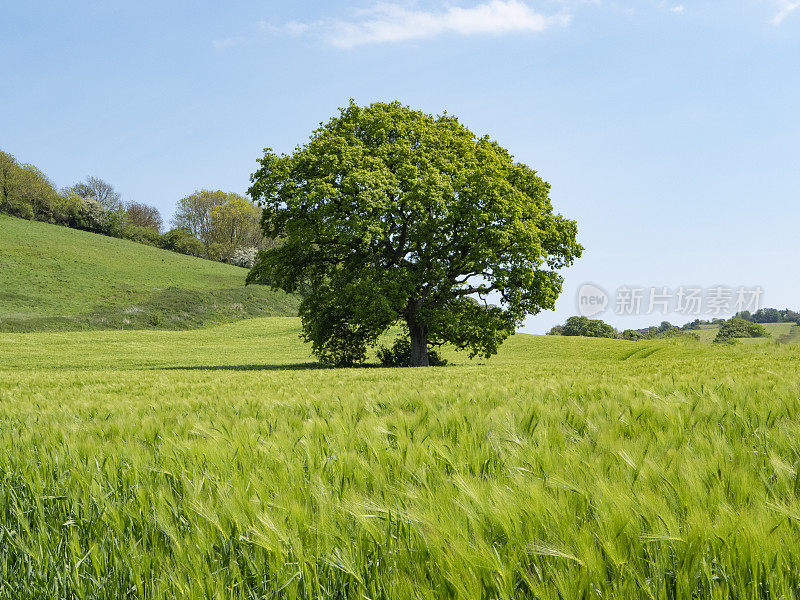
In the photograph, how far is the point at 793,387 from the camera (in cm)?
507

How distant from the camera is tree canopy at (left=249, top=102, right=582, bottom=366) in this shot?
23234 mm

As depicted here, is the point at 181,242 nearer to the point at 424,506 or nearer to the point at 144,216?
the point at 144,216

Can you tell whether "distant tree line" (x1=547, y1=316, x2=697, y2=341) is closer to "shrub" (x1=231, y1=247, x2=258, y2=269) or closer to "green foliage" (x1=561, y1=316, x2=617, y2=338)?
"green foliage" (x1=561, y1=316, x2=617, y2=338)

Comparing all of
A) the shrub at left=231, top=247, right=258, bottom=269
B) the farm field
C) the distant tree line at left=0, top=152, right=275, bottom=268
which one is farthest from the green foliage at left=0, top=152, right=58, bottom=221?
the farm field

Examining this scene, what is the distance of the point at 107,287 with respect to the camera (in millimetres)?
70562

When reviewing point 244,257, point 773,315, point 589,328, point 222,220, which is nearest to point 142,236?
point 222,220

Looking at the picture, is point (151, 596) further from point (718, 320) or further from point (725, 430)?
point (718, 320)

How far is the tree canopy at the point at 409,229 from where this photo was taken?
76.2ft

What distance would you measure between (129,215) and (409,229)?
115664 mm

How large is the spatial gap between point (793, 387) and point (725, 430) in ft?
7.92

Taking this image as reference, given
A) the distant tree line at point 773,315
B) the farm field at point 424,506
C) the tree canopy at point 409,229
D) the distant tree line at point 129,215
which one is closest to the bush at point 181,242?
the distant tree line at point 129,215

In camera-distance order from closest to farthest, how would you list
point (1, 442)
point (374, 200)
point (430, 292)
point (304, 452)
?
point (304, 452), point (1, 442), point (374, 200), point (430, 292)

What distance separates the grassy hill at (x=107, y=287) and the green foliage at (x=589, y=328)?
1838 inches

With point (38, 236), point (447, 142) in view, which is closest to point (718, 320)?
point (447, 142)
